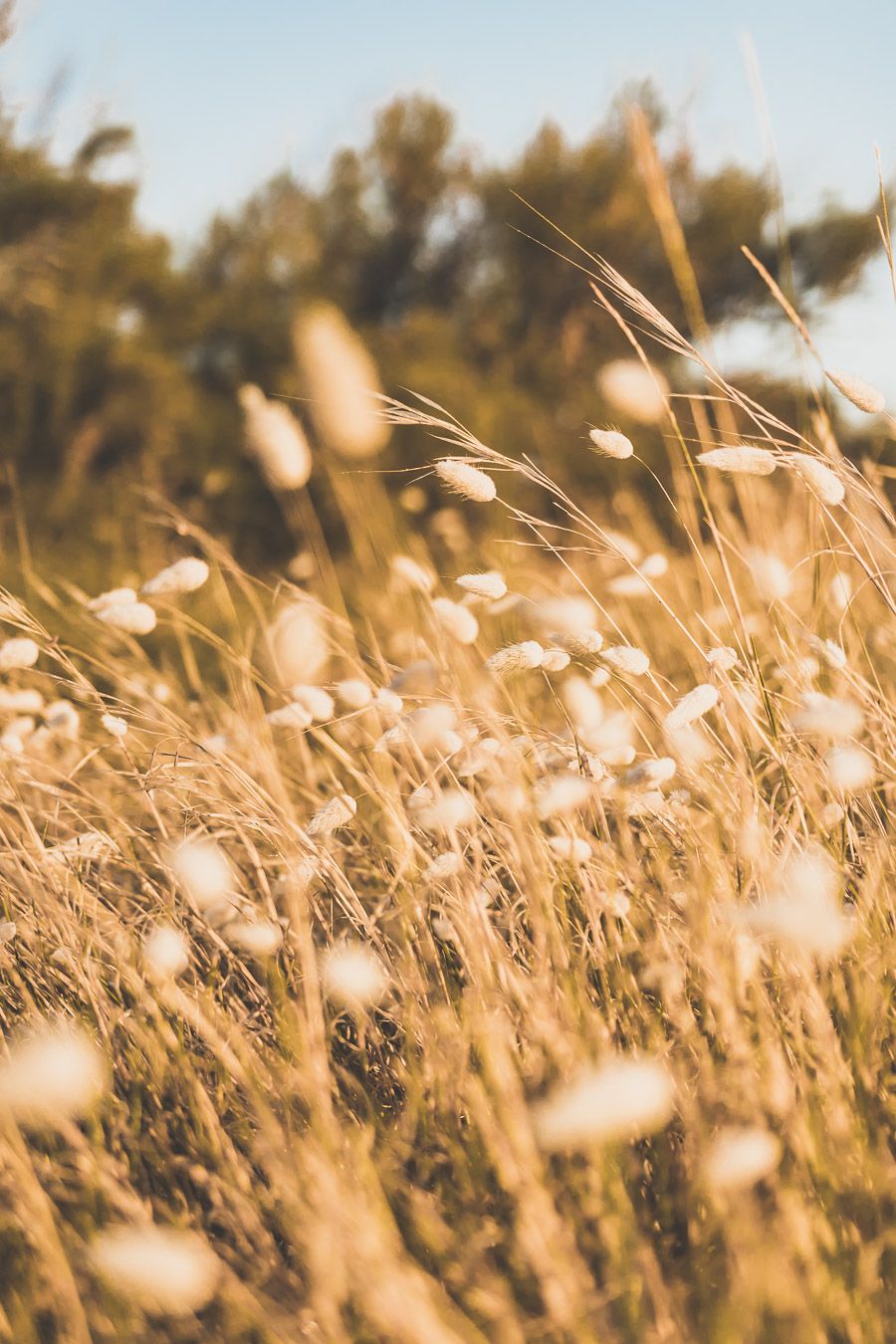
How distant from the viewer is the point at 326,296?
22.2ft

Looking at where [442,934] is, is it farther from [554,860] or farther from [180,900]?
[180,900]

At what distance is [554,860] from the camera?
109 centimetres

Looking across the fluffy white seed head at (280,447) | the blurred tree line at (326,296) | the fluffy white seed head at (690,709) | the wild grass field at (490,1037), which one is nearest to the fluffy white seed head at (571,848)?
the wild grass field at (490,1037)

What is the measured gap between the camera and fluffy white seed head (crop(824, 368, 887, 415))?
0.96 metres

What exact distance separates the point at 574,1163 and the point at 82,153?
5.23 meters

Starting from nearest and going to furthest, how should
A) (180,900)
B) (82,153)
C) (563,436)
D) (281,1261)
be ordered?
(281,1261) → (180,900) → (82,153) → (563,436)

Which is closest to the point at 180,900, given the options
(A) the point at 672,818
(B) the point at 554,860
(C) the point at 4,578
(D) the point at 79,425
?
(B) the point at 554,860

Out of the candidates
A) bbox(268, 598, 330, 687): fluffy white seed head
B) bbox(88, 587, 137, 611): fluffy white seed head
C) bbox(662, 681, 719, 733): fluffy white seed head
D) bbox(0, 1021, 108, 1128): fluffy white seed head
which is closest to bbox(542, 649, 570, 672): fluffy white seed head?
bbox(662, 681, 719, 733): fluffy white seed head

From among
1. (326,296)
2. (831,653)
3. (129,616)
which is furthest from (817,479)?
(326,296)

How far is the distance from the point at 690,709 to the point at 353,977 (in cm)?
40

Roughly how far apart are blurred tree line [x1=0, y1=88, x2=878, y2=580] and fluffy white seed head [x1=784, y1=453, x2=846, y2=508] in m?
1.77

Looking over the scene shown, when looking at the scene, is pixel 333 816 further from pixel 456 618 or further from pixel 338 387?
pixel 338 387

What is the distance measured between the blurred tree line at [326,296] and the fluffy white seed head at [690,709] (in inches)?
69.9

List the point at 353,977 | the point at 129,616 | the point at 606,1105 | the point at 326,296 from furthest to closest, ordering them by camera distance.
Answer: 1. the point at 326,296
2. the point at 129,616
3. the point at 353,977
4. the point at 606,1105
